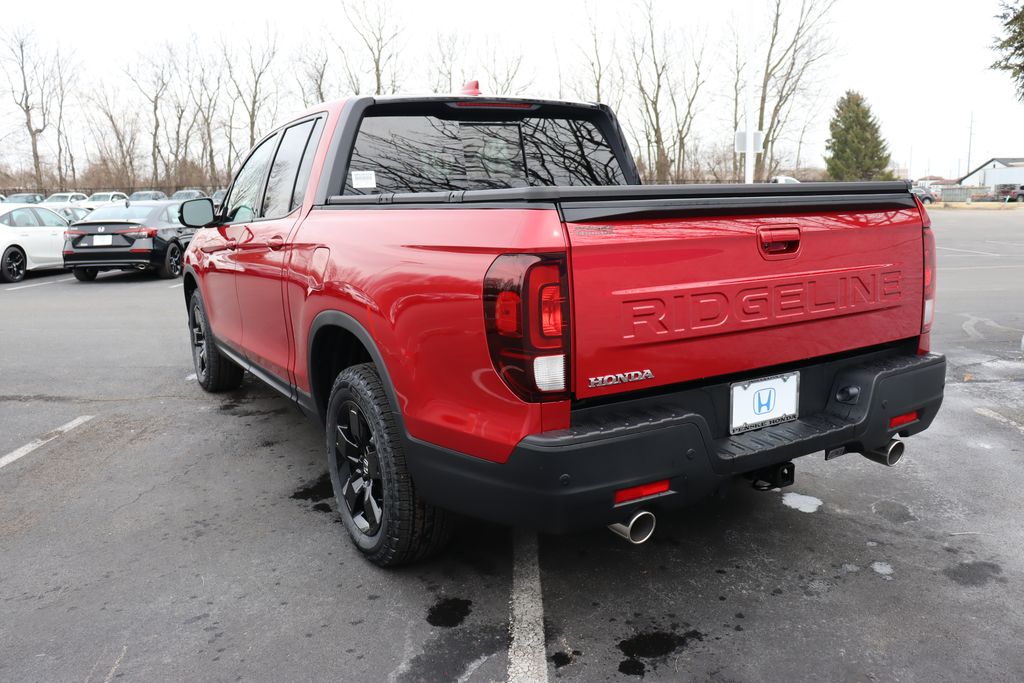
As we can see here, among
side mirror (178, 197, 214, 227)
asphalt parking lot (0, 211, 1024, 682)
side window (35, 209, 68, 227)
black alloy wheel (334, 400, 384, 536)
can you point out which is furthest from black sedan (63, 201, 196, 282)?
black alloy wheel (334, 400, 384, 536)

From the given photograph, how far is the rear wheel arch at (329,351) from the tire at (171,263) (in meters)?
12.8

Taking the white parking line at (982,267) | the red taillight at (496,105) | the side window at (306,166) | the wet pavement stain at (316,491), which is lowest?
the white parking line at (982,267)

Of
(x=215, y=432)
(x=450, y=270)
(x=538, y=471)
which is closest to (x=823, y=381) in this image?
(x=538, y=471)

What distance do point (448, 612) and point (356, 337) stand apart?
1108 millimetres

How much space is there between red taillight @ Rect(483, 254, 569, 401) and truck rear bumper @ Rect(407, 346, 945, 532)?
0.53ft

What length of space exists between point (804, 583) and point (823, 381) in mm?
773

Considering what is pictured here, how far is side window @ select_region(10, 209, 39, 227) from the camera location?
49.2 ft

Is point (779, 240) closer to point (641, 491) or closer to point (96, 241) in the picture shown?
point (641, 491)

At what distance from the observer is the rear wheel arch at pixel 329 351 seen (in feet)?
10.3

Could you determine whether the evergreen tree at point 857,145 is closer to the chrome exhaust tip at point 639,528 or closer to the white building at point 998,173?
the white building at point 998,173

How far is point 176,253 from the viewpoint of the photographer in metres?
15.5

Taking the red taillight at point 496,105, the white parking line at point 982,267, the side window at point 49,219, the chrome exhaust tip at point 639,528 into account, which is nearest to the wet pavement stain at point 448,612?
the chrome exhaust tip at point 639,528

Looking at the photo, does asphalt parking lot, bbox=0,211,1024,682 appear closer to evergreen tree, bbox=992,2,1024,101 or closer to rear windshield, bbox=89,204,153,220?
evergreen tree, bbox=992,2,1024,101

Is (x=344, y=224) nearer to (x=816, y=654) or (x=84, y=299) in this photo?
(x=816, y=654)
